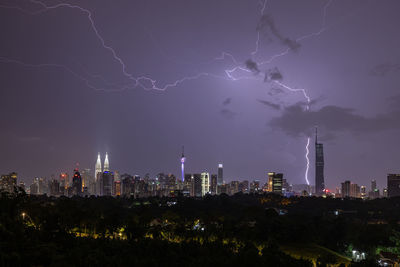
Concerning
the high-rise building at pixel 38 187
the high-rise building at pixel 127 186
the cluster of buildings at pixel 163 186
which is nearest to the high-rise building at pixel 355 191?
the cluster of buildings at pixel 163 186

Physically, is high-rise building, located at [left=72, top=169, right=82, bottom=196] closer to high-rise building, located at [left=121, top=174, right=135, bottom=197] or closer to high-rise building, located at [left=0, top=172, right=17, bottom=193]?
high-rise building, located at [left=121, top=174, right=135, bottom=197]

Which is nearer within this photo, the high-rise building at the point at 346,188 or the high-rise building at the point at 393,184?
the high-rise building at the point at 393,184

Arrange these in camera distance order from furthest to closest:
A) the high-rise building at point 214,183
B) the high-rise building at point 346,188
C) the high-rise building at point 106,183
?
the high-rise building at point 214,183 → the high-rise building at point 346,188 → the high-rise building at point 106,183

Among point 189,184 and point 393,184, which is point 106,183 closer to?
point 189,184

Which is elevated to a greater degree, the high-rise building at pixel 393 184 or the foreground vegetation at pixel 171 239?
the foreground vegetation at pixel 171 239

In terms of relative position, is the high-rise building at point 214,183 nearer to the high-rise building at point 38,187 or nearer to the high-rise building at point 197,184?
the high-rise building at point 197,184

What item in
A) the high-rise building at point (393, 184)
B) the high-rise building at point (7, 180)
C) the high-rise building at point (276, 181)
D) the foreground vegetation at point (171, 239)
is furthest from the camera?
the high-rise building at point (276, 181)

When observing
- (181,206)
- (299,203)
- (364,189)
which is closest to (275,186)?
(364,189)

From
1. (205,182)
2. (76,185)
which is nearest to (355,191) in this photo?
(205,182)

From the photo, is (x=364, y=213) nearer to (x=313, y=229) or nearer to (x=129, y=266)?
(x=313, y=229)
